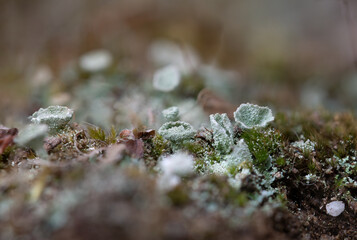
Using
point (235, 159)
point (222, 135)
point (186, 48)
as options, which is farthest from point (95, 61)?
point (235, 159)

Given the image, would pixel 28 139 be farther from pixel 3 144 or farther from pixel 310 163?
pixel 310 163

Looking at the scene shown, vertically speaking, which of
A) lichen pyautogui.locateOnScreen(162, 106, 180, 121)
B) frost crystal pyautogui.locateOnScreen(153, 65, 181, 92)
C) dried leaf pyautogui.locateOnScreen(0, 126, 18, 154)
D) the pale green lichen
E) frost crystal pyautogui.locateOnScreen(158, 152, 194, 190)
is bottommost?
the pale green lichen

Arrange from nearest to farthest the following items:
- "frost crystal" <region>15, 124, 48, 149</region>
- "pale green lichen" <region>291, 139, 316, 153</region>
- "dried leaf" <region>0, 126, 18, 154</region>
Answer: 1. "frost crystal" <region>15, 124, 48, 149</region>
2. "dried leaf" <region>0, 126, 18, 154</region>
3. "pale green lichen" <region>291, 139, 316, 153</region>

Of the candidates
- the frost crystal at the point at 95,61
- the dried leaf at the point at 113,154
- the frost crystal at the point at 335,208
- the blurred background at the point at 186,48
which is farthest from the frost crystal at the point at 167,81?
the frost crystal at the point at 335,208

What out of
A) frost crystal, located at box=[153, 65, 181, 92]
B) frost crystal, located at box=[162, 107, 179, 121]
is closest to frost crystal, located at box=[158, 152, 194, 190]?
frost crystal, located at box=[162, 107, 179, 121]

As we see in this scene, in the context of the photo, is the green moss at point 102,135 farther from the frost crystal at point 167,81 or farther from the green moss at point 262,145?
the frost crystal at point 167,81

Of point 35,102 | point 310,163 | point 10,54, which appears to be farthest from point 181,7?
point 310,163

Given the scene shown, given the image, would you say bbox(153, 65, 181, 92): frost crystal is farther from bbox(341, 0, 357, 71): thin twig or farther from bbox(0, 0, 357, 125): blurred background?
bbox(341, 0, 357, 71): thin twig
